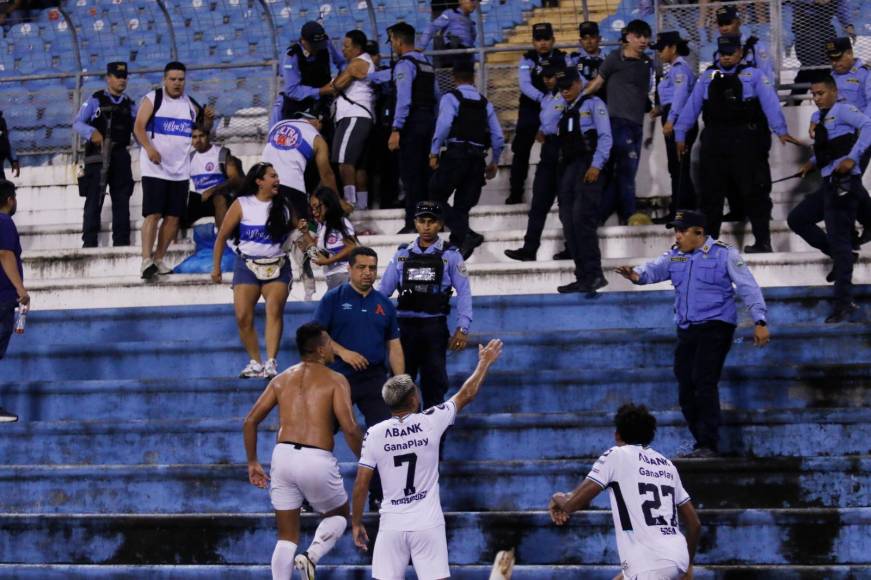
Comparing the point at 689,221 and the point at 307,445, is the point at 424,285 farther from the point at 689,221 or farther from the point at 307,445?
the point at 307,445

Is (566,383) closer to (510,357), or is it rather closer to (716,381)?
(510,357)

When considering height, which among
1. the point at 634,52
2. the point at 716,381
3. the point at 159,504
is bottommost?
the point at 159,504

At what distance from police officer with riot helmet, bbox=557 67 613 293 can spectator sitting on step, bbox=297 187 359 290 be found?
181 cm

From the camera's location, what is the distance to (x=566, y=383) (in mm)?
12242

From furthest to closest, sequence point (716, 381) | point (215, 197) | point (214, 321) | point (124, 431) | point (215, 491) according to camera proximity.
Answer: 1. point (215, 197)
2. point (214, 321)
3. point (124, 431)
4. point (215, 491)
5. point (716, 381)

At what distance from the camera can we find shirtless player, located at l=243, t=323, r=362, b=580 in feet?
32.6

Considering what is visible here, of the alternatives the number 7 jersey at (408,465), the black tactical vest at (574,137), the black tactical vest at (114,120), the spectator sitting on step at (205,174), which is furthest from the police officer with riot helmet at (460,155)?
the number 7 jersey at (408,465)

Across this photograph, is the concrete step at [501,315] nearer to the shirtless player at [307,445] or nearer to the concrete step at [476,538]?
the concrete step at [476,538]

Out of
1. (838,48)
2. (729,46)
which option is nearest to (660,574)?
(729,46)

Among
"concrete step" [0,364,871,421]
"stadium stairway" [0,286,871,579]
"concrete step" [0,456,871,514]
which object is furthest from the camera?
"concrete step" [0,364,871,421]

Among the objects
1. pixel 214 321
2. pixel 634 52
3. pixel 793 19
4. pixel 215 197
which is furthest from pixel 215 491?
pixel 793 19

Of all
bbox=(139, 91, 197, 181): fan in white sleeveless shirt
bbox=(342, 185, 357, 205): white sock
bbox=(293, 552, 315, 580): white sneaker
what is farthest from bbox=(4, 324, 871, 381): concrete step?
Result: bbox=(293, 552, 315, 580): white sneaker

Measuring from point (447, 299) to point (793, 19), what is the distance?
20.3ft

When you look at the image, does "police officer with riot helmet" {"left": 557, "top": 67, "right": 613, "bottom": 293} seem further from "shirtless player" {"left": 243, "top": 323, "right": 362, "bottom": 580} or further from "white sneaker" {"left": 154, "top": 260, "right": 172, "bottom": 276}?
"shirtless player" {"left": 243, "top": 323, "right": 362, "bottom": 580}
